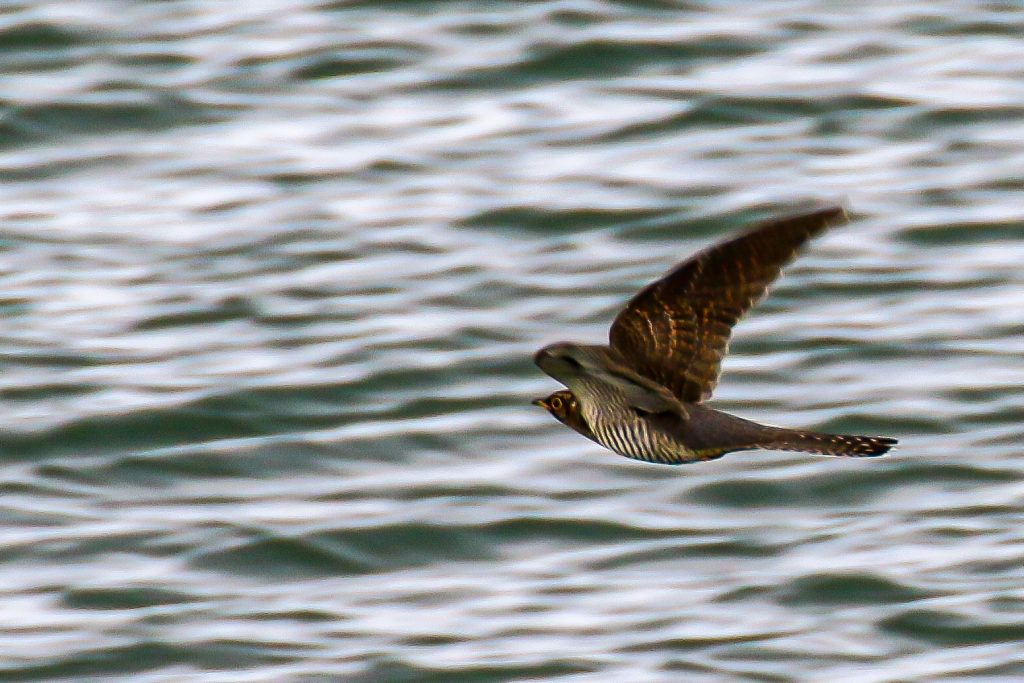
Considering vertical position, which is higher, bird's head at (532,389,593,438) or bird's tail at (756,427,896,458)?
bird's head at (532,389,593,438)

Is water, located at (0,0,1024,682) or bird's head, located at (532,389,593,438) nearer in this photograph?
bird's head, located at (532,389,593,438)

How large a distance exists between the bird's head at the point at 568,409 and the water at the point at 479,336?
2321 millimetres

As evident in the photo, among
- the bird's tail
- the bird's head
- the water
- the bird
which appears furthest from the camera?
the water

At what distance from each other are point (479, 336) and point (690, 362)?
17.3ft

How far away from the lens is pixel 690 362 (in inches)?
239

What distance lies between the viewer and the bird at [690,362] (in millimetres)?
5754

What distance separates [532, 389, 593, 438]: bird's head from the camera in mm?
6027

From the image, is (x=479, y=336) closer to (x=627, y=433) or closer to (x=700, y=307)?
(x=700, y=307)

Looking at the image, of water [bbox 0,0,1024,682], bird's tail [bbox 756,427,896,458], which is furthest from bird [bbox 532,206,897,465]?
water [bbox 0,0,1024,682]

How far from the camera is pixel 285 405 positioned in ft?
35.7

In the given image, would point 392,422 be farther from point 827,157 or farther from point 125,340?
point 827,157

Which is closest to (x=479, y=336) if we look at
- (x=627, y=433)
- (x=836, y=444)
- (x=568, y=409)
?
(x=568, y=409)

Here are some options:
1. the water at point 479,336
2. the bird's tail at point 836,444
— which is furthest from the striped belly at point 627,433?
the water at point 479,336

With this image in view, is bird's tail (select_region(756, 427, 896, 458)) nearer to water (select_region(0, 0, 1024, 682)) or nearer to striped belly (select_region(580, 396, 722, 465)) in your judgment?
striped belly (select_region(580, 396, 722, 465))
